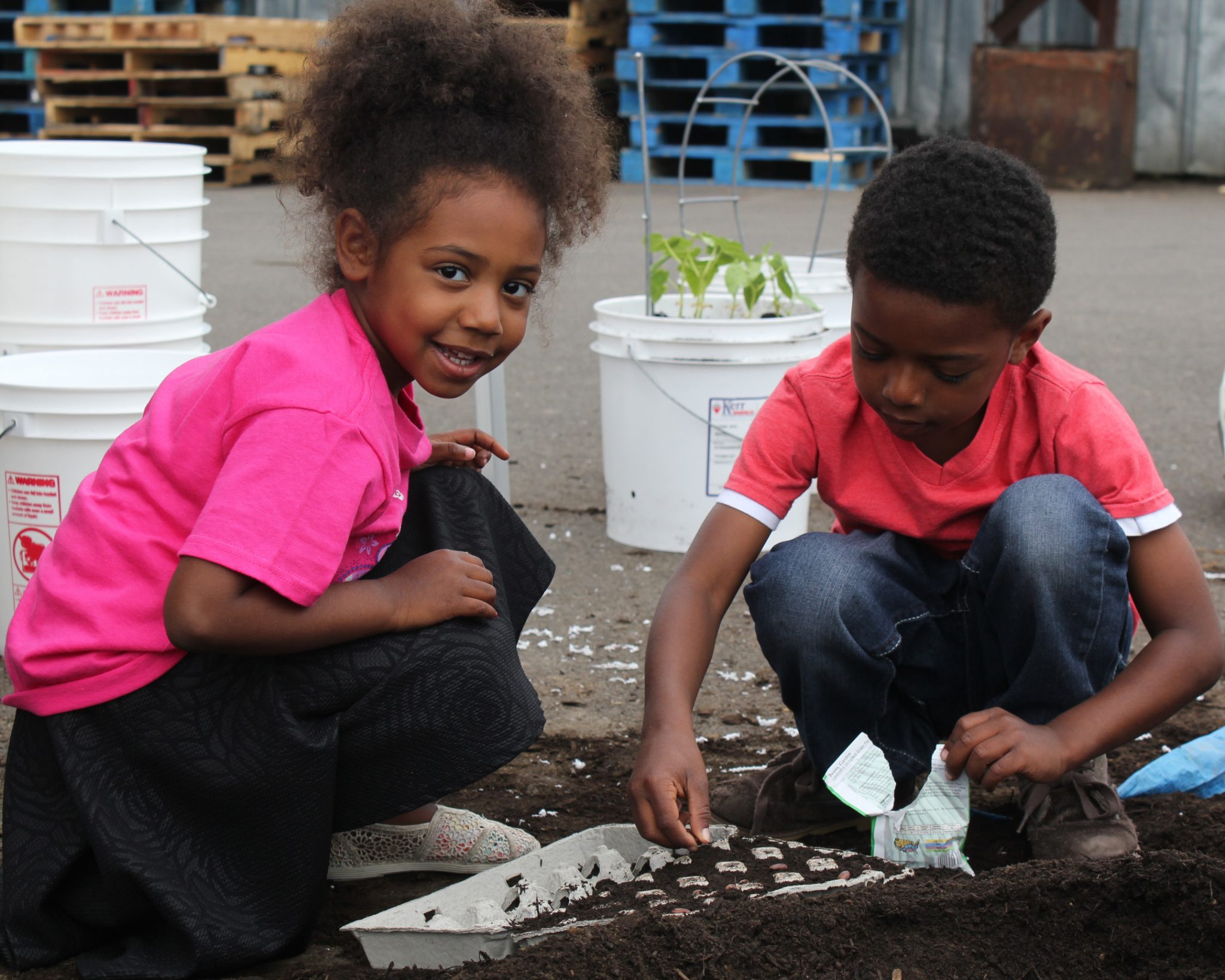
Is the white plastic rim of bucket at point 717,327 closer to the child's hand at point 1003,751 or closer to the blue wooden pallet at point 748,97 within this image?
the child's hand at point 1003,751

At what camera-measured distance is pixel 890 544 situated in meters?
1.90

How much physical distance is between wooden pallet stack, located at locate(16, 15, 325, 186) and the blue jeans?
765 cm

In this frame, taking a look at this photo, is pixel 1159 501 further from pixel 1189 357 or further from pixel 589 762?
pixel 1189 357

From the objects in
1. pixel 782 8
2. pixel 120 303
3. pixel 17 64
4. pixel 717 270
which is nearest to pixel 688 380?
pixel 717 270

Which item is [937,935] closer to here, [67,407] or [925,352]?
[925,352]

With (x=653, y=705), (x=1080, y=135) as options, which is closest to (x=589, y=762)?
(x=653, y=705)

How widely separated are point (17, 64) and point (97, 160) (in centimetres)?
913

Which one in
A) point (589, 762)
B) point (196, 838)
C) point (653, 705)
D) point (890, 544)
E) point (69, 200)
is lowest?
point (589, 762)

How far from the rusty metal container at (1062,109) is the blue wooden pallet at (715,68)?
79 centimetres

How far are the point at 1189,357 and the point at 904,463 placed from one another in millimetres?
3758

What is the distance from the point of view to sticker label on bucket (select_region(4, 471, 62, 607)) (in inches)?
94.6

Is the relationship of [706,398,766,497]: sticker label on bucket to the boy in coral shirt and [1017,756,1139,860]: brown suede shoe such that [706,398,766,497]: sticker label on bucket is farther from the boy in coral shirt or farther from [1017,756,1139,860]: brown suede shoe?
[1017,756,1139,860]: brown suede shoe

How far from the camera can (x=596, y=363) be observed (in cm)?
526

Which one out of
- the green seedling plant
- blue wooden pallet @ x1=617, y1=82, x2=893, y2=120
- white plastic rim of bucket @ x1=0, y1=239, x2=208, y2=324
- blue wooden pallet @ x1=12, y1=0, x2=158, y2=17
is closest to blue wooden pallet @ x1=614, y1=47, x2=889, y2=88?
blue wooden pallet @ x1=617, y1=82, x2=893, y2=120
